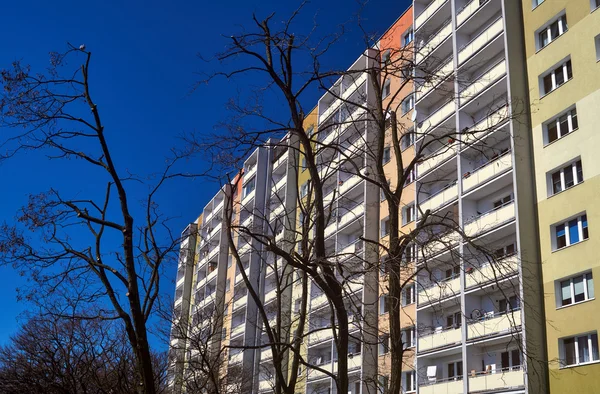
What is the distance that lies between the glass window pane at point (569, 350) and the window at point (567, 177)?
659 centimetres

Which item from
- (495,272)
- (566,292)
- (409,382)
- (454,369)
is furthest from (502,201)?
(495,272)

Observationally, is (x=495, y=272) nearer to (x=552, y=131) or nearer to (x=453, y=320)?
(x=552, y=131)

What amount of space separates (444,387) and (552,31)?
1800 cm

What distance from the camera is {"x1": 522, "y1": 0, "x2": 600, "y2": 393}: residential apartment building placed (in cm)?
2825

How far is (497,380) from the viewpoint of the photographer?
3064 centimetres

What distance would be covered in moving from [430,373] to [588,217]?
12.1 metres

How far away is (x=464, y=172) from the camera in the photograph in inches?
1486

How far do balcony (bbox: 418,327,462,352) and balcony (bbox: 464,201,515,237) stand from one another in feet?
16.6

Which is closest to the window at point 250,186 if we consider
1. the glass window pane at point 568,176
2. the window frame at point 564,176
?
the window frame at point 564,176

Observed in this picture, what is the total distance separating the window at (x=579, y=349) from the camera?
90.1ft

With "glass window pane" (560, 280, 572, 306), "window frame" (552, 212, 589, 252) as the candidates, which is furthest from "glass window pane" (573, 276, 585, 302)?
"window frame" (552, 212, 589, 252)

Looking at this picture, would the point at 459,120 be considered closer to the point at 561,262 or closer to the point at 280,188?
the point at 561,262

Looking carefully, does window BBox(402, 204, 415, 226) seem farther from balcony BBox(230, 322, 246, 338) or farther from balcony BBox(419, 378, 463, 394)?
balcony BBox(230, 322, 246, 338)

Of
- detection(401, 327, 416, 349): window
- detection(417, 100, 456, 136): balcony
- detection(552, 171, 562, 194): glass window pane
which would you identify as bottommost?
detection(401, 327, 416, 349): window
